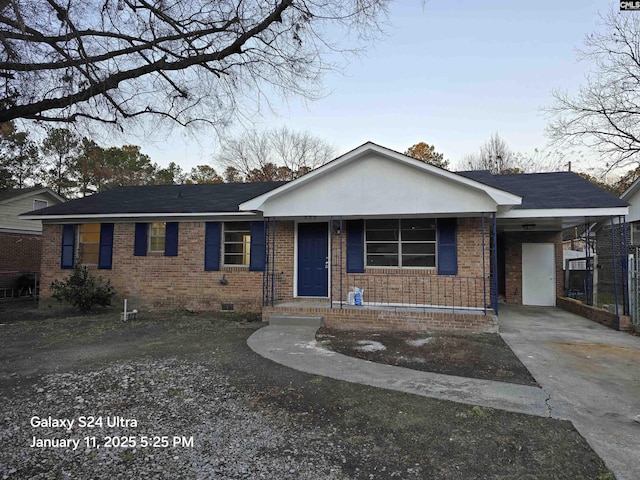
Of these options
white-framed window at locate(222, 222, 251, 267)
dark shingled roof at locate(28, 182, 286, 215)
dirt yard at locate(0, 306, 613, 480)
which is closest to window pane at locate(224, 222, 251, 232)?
white-framed window at locate(222, 222, 251, 267)

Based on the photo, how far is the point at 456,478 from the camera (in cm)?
269

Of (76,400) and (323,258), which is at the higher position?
(323,258)

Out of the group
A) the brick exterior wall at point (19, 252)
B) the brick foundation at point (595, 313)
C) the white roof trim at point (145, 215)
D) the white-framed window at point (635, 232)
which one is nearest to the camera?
the brick foundation at point (595, 313)

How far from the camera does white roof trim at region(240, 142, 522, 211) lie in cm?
777

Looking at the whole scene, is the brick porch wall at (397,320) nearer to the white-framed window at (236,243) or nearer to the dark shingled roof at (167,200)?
the white-framed window at (236,243)

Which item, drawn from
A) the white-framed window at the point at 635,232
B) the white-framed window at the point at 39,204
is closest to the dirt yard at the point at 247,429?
the white-framed window at the point at 635,232

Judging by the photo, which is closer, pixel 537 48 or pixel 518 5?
pixel 518 5

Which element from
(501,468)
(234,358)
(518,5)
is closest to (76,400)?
(234,358)

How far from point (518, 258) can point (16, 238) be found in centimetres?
2182

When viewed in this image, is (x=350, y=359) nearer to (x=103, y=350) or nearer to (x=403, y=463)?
(x=403, y=463)

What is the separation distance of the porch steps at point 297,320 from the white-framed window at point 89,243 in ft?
22.7

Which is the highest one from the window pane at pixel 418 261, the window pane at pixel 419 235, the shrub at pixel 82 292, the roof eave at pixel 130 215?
the roof eave at pixel 130 215

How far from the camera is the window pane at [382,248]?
952 centimetres

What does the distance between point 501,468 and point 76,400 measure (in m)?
4.36
